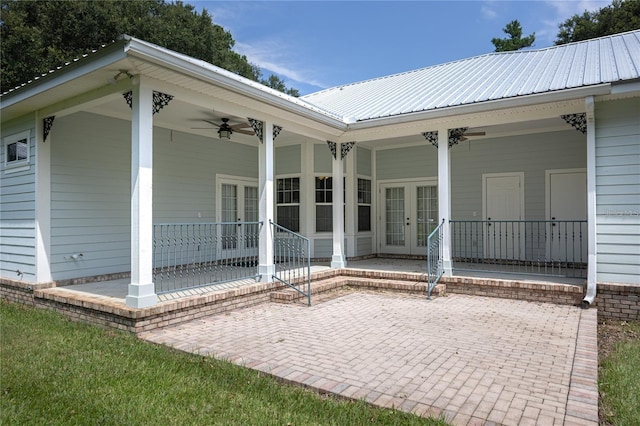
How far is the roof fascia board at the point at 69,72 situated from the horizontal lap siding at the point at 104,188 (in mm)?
682

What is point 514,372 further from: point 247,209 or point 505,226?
point 247,209

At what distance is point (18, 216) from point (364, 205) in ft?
23.6

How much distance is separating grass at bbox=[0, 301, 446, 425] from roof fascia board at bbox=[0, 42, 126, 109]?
3055 mm

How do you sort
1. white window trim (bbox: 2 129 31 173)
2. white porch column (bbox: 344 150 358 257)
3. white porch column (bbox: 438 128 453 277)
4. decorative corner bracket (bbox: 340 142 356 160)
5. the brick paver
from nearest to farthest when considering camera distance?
the brick paver < white window trim (bbox: 2 129 31 173) < white porch column (bbox: 438 128 453 277) < decorative corner bracket (bbox: 340 142 356 160) < white porch column (bbox: 344 150 358 257)

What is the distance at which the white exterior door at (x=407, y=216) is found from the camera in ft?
33.6

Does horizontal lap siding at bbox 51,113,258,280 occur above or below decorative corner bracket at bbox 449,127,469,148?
below

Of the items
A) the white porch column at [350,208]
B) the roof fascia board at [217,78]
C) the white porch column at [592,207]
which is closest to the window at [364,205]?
the white porch column at [350,208]

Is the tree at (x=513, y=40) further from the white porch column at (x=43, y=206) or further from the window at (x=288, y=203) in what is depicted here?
the white porch column at (x=43, y=206)

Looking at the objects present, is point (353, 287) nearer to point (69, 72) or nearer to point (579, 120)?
point (579, 120)

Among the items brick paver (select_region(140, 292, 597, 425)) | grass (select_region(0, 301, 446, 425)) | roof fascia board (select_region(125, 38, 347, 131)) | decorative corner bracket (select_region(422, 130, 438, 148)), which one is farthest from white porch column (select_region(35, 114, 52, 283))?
decorative corner bracket (select_region(422, 130, 438, 148))

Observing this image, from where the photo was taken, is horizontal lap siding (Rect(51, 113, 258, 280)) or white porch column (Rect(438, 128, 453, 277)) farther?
white porch column (Rect(438, 128, 453, 277))

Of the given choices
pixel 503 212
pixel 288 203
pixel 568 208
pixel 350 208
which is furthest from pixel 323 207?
pixel 568 208

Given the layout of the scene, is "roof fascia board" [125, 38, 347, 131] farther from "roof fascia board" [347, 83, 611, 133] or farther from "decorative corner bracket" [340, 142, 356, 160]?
"decorative corner bracket" [340, 142, 356, 160]

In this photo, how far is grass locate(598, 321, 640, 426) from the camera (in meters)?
2.89
